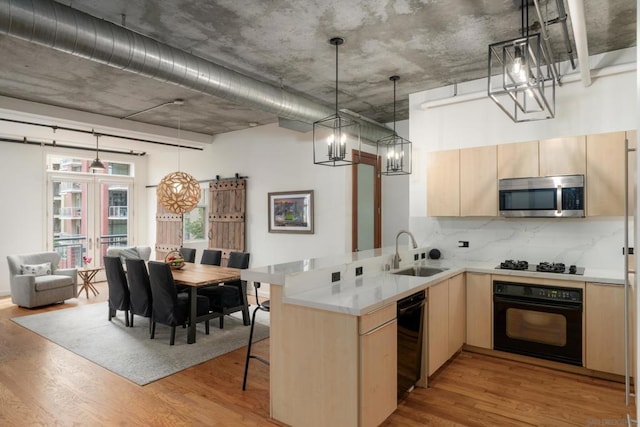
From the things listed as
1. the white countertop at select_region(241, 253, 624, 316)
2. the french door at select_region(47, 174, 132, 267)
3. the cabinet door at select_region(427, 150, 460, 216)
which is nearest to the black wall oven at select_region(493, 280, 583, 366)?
the white countertop at select_region(241, 253, 624, 316)

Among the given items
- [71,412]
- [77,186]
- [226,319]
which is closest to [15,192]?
[77,186]

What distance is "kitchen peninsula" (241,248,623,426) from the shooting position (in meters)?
2.33

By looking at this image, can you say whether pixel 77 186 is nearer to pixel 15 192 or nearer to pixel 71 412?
pixel 15 192

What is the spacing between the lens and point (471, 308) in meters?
3.92

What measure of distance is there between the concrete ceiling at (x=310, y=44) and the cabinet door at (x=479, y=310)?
2.22m

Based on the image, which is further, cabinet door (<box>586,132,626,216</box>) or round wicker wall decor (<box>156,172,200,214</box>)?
round wicker wall decor (<box>156,172,200,214</box>)

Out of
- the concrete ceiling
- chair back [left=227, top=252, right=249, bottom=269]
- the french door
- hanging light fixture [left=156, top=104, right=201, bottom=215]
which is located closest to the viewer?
the concrete ceiling

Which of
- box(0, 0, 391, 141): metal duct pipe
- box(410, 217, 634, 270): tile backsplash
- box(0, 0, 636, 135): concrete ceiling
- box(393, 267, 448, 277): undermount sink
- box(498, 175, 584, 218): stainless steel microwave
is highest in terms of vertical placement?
box(0, 0, 636, 135): concrete ceiling

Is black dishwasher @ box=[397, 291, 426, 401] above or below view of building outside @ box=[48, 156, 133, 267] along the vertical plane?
below

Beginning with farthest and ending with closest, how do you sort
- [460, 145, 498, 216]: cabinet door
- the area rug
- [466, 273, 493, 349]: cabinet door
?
[460, 145, 498, 216]: cabinet door, [466, 273, 493, 349]: cabinet door, the area rug

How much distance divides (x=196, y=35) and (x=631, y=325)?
4.18 meters

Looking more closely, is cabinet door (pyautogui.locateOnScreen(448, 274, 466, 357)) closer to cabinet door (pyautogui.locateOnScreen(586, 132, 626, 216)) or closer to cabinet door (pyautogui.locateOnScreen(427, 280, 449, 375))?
cabinet door (pyautogui.locateOnScreen(427, 280, 449, 375))

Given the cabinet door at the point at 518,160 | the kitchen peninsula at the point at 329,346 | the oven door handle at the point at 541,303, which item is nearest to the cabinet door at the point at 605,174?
the cabinet door at the point at 518,160

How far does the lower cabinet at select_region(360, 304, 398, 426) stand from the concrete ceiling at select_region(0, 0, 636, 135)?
2230 millimetres
